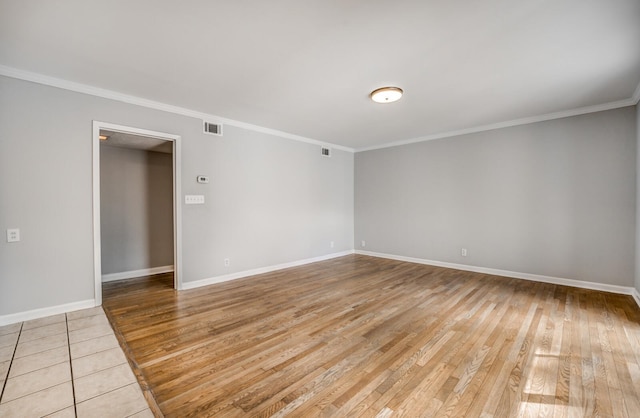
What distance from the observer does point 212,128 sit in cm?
441

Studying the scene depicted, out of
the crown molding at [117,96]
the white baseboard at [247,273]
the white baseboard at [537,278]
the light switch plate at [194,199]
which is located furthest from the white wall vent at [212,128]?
the white baseboard at [537,278]

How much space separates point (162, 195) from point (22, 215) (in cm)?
245

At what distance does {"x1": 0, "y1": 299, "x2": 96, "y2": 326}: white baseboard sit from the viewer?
286 centimetres

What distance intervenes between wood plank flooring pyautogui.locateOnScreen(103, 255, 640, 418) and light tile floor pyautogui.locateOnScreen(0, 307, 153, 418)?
0.43 feet

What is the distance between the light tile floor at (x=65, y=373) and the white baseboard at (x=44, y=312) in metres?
0.09

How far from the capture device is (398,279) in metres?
4.62

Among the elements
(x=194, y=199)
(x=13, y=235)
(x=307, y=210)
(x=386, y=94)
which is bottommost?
(x=13, y=235)

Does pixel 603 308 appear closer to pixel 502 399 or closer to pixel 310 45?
pixel 502 399

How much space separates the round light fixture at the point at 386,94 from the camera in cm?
329

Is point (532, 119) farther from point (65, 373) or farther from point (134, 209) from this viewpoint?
point (134, 209)

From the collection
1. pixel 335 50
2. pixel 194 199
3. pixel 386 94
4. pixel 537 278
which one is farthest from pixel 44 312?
pixel 537 278

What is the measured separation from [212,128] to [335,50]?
2.69 metres

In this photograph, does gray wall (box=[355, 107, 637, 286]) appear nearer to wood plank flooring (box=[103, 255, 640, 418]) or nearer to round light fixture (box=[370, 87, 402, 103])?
wood plank flooring (box=[103, 255, 640, 418])

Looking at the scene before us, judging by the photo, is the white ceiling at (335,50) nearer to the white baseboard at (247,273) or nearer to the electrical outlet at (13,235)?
the electrical outlet at (13,235)
